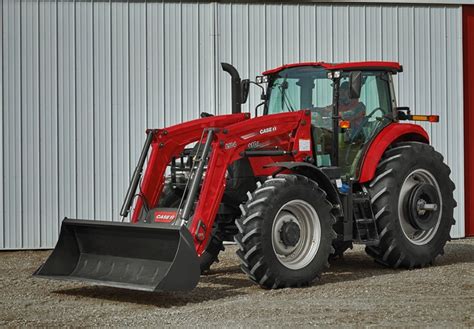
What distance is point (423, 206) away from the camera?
458 inches

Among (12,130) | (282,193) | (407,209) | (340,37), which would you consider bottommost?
(407,209)

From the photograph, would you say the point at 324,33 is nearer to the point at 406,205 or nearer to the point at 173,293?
the point at 406,205

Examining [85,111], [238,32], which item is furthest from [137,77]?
[238,32]

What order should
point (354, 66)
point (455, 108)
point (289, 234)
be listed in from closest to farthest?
point (289, 234), point (354, 66), point (455, 108)

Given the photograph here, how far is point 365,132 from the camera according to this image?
452 inches

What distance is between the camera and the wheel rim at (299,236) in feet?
→ 33.0

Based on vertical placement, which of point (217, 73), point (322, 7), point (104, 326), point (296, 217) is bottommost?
point (104, 326)

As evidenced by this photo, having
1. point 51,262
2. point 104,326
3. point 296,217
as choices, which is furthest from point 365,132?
point 104,326

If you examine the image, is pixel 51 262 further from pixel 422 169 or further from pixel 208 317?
pixel 422 169

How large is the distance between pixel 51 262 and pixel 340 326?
352 cm

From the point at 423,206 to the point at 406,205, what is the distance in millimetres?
255

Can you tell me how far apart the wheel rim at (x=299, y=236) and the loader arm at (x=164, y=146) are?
4.29 feet

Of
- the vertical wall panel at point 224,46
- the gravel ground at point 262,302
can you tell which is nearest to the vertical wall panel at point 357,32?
the vertical wall panel at point 224,46

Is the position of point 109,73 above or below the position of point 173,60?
below
